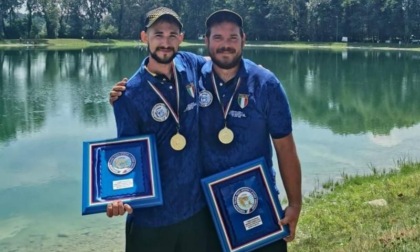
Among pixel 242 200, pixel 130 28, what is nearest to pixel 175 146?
pixel 242 200

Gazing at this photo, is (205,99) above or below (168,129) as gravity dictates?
above

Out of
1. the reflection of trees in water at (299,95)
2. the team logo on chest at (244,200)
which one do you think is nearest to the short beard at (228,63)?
the team logo on chest at (244,200)

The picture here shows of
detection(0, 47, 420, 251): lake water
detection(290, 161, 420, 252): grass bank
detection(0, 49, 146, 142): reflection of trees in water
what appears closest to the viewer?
detection(290, 161, 420, 252): grass bank

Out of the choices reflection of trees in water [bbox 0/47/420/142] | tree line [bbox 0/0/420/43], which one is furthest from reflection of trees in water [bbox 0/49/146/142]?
tree line [bbox 0/0/420/43]

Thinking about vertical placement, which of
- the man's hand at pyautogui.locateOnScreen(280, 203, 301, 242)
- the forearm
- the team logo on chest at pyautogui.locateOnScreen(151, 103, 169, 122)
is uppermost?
the team logo on chest at pyautogui.locateOnScreen(151, 103, 169, 122)

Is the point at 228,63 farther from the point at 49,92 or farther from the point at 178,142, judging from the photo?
the point at 49,92

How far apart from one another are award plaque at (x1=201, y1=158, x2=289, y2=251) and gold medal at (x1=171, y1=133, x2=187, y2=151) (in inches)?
9.2

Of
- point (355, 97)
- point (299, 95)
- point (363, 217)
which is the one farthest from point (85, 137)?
point (355, 97)

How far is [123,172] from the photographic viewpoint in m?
3.05

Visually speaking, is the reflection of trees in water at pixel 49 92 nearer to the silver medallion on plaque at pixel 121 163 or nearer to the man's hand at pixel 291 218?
the silver medallion on plaque at pixel 121 163

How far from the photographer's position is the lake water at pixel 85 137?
768 centimetres

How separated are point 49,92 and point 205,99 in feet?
70.0

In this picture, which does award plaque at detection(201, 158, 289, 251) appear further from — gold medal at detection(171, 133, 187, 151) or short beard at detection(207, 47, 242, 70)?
short beard at detection(207, 47, 242, 70)

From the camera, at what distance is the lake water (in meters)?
7.68
